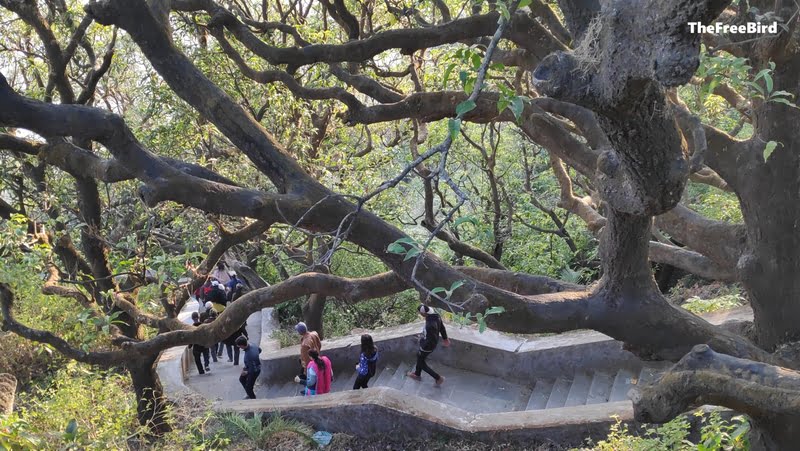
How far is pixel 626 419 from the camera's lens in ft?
21.9

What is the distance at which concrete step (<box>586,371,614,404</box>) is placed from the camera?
8492 mm

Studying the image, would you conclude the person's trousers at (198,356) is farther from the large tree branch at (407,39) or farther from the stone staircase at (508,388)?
the large tree branch at (407,39)

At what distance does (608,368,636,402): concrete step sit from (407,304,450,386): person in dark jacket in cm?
244

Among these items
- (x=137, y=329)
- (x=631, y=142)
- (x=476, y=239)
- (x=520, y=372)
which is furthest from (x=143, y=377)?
(x=476, y=239)

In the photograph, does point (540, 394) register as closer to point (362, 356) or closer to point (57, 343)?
point (362, 356)

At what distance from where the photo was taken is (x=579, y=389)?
8930 millimetres

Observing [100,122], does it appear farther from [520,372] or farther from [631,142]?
[520,372]

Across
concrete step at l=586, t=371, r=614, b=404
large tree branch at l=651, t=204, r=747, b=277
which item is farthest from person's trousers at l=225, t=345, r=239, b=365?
large tree branch at l=651, t=204, r=747, b=277

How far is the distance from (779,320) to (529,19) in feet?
11.1

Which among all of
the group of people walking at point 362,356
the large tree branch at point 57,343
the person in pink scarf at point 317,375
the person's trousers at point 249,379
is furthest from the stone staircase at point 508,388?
the large tree branch at point 57,343

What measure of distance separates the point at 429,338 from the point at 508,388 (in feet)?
4.71

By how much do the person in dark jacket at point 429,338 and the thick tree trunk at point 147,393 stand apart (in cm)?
352

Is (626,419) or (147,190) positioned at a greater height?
(147,190)

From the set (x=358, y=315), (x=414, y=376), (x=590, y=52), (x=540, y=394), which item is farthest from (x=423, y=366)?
(x=590, y=52)
